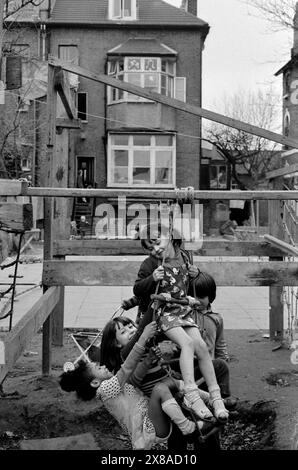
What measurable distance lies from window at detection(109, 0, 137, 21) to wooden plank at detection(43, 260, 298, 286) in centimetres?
2804

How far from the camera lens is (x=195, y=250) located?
7.83 meters

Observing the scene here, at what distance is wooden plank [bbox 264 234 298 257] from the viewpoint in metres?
6.39

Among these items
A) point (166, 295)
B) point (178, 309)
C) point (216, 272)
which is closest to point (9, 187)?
point (166, 295)

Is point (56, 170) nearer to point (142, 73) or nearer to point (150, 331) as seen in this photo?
point (150, 331)

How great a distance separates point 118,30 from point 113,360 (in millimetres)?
29092

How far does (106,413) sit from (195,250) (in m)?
3.04

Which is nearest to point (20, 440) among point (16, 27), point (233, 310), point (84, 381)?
point (84, 381)

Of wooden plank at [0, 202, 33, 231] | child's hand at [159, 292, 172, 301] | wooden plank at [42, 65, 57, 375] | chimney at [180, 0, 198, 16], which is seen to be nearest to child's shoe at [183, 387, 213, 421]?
child's hand at [159, 292, 172, 301]

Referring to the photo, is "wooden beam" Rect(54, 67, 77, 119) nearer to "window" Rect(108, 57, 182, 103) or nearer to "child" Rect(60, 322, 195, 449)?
"child" Rect(60, 322, 195, 449)

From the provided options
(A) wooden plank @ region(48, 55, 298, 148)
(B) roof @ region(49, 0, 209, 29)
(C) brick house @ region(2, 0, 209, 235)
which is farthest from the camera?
(B) roof @ region(49, 0, 209, 29)

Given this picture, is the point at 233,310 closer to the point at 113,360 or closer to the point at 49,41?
the point at 113,360

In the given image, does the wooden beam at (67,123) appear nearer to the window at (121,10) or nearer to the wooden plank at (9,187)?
the wooden plank at (9,187)

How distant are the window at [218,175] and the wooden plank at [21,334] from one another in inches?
1417

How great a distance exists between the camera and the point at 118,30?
102ft
